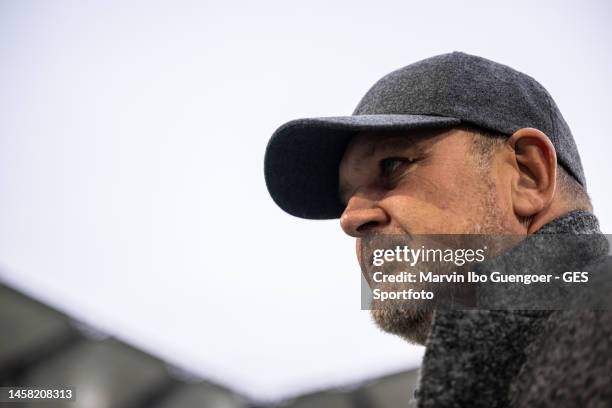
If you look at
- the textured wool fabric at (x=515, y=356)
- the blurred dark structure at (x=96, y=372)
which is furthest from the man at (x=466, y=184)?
the blurred dark structure at (x=96, y=372)

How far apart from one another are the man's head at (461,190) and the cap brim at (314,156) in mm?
45

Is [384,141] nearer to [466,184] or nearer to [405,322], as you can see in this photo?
[466,184]

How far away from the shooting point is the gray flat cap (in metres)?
0.65

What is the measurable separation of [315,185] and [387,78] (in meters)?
0.24

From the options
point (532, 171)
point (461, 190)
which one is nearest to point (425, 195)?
point (461, 190)

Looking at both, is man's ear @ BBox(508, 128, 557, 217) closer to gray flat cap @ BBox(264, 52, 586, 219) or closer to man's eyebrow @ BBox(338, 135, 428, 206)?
gray flat cap @ BBox(264, 52, 586, 219)

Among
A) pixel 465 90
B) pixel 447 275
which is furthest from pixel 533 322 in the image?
pixel 465 90

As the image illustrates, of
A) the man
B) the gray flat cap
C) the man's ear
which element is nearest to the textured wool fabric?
the man

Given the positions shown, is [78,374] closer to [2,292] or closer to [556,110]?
[2,292]

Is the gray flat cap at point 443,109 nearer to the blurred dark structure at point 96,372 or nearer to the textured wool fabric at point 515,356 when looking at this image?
the textured wool fabric at point 515,356

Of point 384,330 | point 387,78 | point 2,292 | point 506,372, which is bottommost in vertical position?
point 506,372

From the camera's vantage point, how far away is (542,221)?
2.04ft

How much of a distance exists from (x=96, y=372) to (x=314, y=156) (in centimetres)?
161

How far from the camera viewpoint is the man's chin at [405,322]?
2.04 ft
